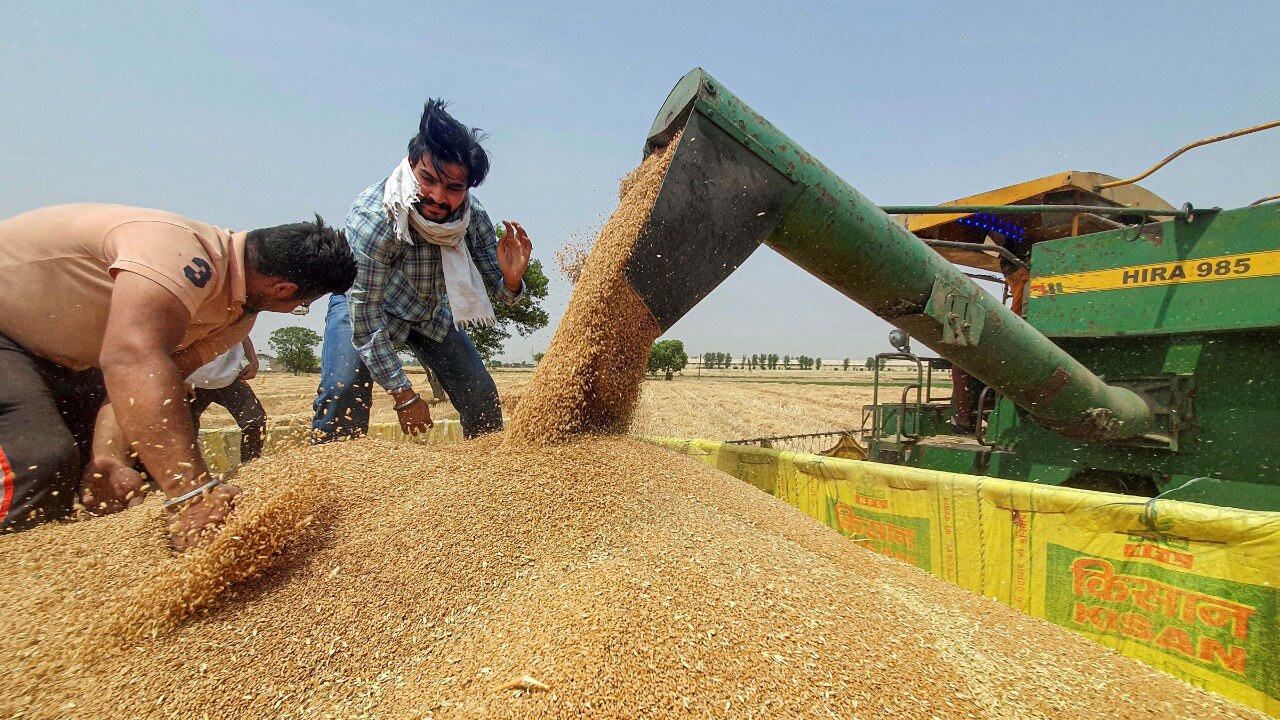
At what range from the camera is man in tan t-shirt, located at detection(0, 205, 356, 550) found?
1.63 metres

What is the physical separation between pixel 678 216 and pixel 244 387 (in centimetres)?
345

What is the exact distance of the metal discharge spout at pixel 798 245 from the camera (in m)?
1.87

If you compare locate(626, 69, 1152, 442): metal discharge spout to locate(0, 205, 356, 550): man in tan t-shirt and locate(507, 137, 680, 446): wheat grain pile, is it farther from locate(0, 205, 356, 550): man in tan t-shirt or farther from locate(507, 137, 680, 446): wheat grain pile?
locate(0, 205, 356, 550): man in tan t-shirt

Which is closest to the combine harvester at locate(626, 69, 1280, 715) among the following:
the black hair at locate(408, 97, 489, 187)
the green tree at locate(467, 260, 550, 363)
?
the black hair at locate(408, 97, 489, 187)

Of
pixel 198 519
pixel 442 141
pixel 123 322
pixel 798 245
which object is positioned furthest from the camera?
pixel 442 141

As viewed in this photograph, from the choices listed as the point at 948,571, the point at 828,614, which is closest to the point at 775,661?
the point at 828,614

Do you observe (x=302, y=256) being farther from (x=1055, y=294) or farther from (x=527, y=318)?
(x=527, y=318)

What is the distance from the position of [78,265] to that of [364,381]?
1218 mm

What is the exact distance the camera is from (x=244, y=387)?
392 centimetres

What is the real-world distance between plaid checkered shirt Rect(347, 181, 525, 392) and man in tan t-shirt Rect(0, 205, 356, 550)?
0.39 m

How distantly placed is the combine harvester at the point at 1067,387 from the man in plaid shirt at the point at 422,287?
3.54 ft

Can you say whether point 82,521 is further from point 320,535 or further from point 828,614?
point 828,614

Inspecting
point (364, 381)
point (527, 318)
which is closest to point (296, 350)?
point (527, 318)

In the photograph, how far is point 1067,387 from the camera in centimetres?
257
